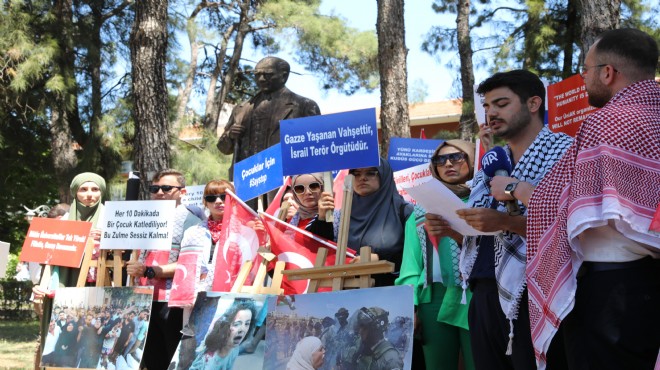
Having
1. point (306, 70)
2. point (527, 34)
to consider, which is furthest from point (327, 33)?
point (527, 34)

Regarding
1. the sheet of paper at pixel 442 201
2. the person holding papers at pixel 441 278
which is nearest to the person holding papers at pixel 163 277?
the person holding papers at pixel 441 278

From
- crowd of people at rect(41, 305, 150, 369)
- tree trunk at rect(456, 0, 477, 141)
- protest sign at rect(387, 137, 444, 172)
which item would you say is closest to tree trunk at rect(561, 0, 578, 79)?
tree trunk at rect(456, 0, 477, 141)

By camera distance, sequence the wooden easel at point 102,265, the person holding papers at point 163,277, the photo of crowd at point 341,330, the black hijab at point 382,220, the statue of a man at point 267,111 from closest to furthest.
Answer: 1. the photo of crowd at point 341,330
2. the black hijab at point 382,220
3. the person holding papers at point 163,277
4. the wooden easel at point 102,265
5. the statue of a man at point 267,111

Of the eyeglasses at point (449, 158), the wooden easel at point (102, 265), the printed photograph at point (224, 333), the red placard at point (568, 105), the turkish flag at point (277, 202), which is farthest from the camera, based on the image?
the wooden easel at point (102, 265)

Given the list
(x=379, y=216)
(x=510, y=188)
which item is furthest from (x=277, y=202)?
(x=510, y=188)

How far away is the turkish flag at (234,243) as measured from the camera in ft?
19.1

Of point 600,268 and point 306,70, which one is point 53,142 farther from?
point 600,268

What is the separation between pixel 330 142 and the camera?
5.20 meters

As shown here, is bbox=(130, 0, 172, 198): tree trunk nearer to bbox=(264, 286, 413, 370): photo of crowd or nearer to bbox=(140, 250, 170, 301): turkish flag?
bbox=(140, 250, 170, 301): turkish flag

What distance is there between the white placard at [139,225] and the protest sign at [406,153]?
6.86ft

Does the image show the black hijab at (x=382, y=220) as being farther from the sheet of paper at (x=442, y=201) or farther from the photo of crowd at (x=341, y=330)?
the sheet of paper at (x=442, y=201)

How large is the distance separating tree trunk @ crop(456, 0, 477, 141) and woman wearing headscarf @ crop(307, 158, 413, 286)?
33.3ft

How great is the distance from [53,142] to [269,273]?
11.6 m

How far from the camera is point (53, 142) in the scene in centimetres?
1611
